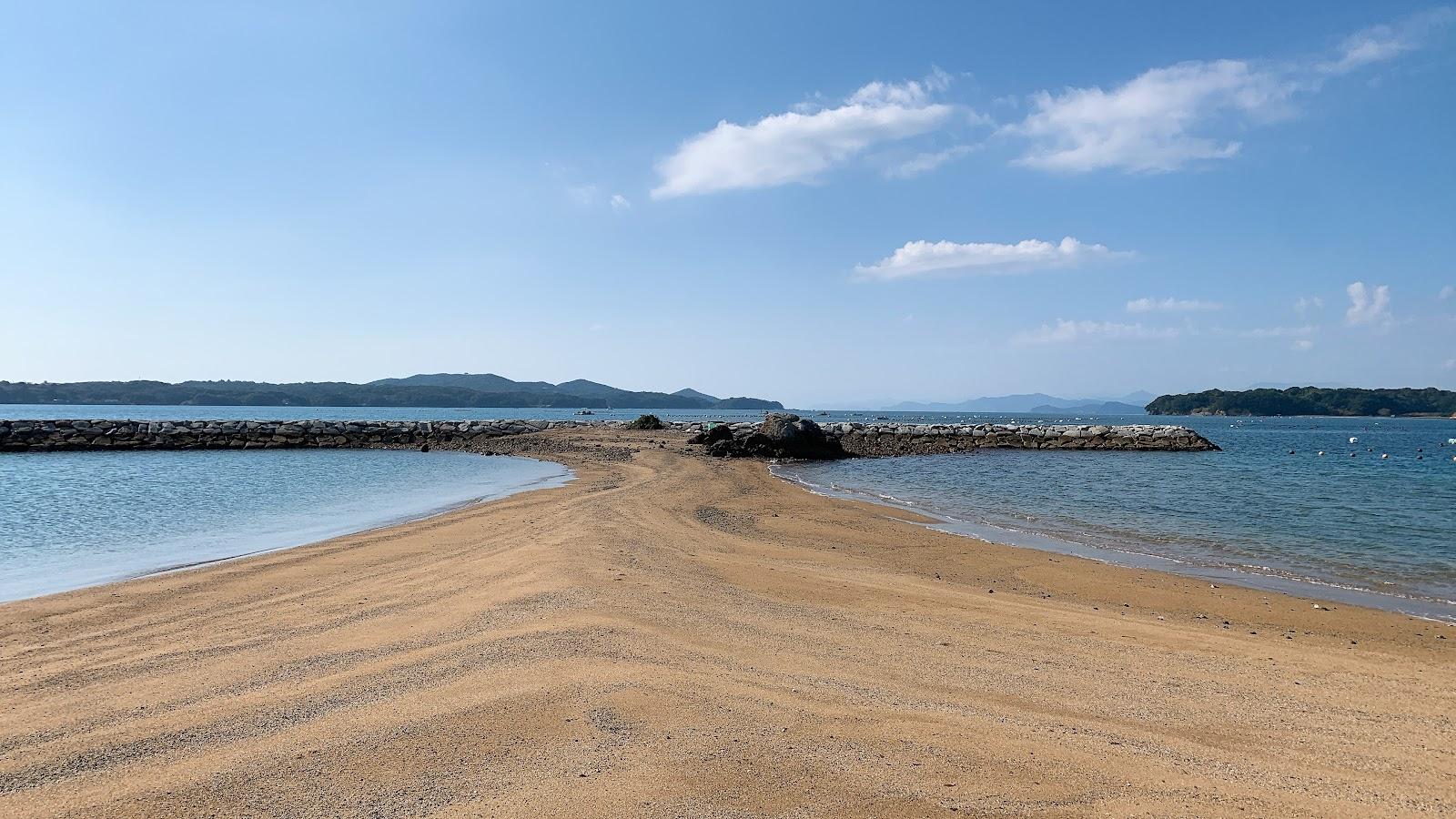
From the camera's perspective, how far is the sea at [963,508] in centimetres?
1205

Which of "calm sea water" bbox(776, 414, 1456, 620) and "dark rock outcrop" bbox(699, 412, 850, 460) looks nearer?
"calm sea water" bbox(776, 414, 1456, 620)

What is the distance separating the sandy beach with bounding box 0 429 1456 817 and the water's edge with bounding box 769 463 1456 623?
2.68 feet

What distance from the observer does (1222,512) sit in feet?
62.6

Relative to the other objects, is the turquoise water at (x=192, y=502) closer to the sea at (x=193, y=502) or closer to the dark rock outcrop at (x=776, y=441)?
the sea at (x=193, y=502)

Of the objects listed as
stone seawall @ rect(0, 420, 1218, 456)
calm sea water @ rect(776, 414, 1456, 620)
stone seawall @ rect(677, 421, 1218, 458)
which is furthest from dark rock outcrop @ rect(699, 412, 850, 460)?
stone seawall @ rect(677, 421, 1218, 458)

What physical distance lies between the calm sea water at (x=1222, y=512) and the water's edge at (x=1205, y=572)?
0.04 metres

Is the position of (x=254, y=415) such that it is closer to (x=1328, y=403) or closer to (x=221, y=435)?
(x=221, y=435)

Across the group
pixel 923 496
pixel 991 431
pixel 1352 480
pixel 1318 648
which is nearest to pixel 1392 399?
pixel 991 431

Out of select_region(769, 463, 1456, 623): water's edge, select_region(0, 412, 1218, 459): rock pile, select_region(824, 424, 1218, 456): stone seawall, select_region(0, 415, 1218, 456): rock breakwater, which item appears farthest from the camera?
select_region(824, 424, 1218, 456): stone seawall

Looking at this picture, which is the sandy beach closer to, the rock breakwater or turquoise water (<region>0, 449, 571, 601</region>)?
turquoise water (<region>0, 449, 571, 601</region>)

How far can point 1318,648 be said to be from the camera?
7.61 m

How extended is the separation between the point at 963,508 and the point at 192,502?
65.6 feet

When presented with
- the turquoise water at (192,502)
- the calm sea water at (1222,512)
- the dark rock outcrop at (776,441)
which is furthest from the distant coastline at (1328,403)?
the turquoise water at (192,502)

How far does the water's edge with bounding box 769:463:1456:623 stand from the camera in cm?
1006
